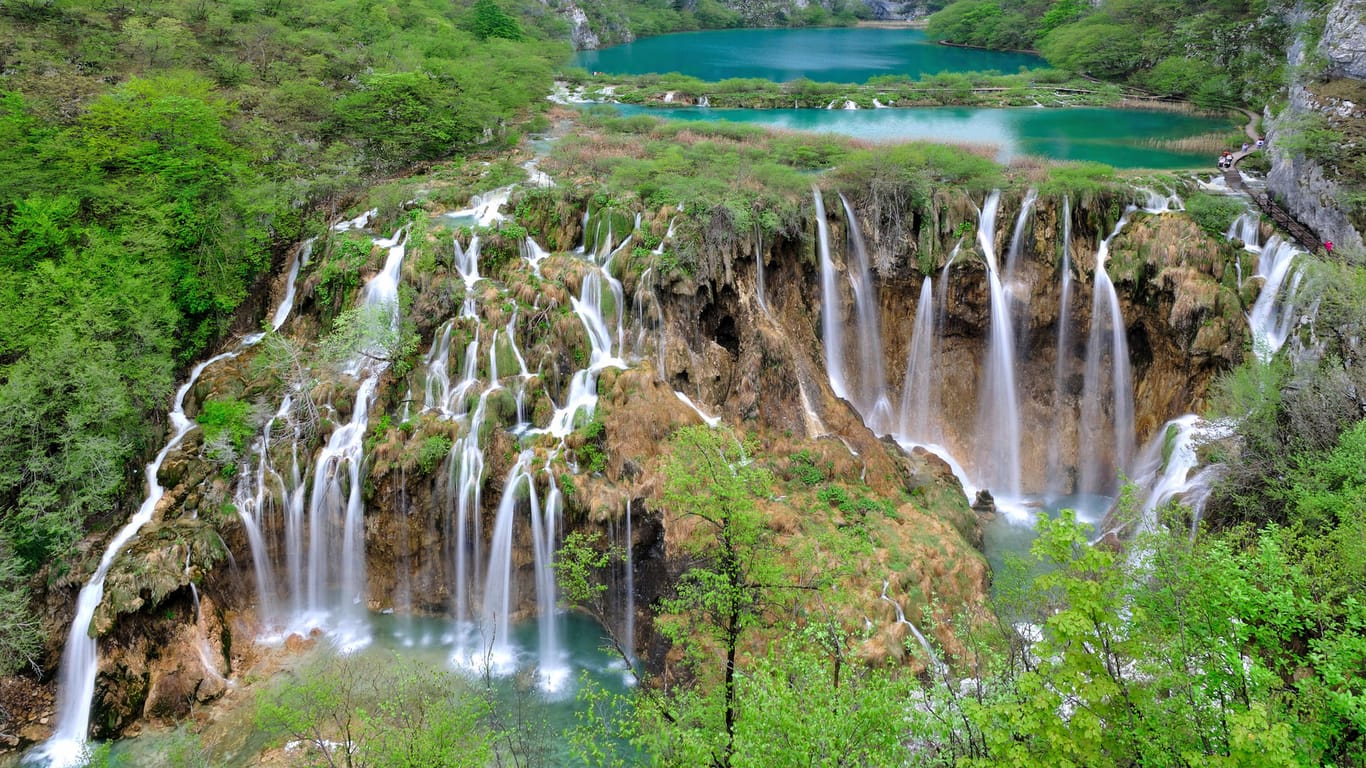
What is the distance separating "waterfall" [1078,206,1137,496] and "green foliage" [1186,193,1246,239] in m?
1.86

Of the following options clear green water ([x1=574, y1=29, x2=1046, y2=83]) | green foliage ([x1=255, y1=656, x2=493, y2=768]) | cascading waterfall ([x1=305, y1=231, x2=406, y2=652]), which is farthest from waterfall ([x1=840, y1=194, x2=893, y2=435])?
clear green water ([x1=574, y1=29, x2=1046, y2=83])

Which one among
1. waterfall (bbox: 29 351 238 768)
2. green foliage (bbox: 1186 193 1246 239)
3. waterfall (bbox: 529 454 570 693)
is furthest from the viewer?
green foliage (bbox: 1186 193 1246 239)

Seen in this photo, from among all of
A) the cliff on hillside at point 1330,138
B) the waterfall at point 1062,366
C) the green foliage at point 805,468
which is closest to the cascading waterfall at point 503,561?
the green foliage at point 805,468

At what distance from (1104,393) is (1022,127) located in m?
27.8

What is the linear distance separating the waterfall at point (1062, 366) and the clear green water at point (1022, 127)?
809cm

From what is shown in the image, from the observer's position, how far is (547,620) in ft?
61.8

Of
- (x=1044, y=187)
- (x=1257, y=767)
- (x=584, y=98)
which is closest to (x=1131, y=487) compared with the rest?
(x=1257, y=767)

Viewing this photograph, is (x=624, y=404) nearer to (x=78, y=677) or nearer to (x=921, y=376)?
(x=921, y=376)

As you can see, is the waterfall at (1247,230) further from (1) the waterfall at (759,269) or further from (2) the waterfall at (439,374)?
(2) the waterfall at (439,374)

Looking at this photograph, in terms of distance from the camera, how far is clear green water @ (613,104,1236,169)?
3531cm

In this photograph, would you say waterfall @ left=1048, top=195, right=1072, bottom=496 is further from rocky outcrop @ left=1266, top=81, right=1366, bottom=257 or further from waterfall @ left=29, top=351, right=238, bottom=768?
waterfall @ left=29, top=351, right=238, bottom=768

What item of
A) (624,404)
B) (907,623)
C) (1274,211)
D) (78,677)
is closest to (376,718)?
(78,677)

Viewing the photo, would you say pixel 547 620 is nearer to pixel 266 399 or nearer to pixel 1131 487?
pixel 266 399

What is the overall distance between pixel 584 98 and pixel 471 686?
47.0 meters
